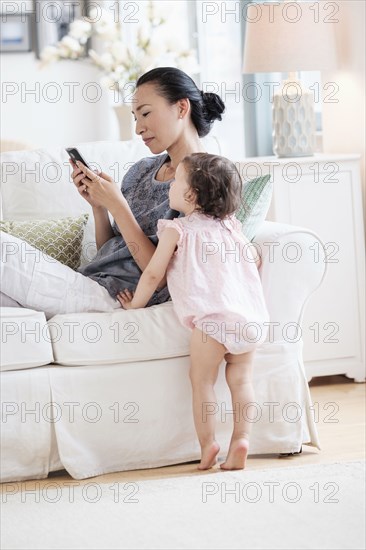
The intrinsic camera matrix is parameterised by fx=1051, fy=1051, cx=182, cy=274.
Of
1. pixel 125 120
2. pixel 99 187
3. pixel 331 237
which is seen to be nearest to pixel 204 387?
pixel 99 187

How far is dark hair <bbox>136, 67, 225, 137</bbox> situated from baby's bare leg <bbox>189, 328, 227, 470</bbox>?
0.67 meters

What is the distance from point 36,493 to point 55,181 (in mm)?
1140

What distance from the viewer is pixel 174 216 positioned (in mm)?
3004

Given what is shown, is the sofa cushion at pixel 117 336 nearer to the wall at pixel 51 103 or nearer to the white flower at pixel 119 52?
the white flower at pixel 119 52

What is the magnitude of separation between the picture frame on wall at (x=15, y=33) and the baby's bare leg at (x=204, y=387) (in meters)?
4.20

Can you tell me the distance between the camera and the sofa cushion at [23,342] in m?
2.80

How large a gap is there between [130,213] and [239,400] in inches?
23.7

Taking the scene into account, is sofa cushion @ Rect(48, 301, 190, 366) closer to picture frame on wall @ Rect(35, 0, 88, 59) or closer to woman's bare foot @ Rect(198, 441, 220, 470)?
woman's bare foot @ Rect(198, 441, 220, 470)

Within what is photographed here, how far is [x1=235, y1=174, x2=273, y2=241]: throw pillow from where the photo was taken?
3.02m

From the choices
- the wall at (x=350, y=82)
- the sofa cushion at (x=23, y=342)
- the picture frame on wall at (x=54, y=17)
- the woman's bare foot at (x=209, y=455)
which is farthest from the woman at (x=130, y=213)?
the picture frame on wall at (x=54, y=17)

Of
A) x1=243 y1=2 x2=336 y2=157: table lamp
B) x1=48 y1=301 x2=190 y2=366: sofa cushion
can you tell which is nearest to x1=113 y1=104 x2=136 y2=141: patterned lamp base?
x1=243 y1=2 x2=336 y2=157: table lamp

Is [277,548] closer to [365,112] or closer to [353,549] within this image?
[353,549]

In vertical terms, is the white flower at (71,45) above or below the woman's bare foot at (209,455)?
above

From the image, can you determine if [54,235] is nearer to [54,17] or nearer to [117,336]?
[117,336]
